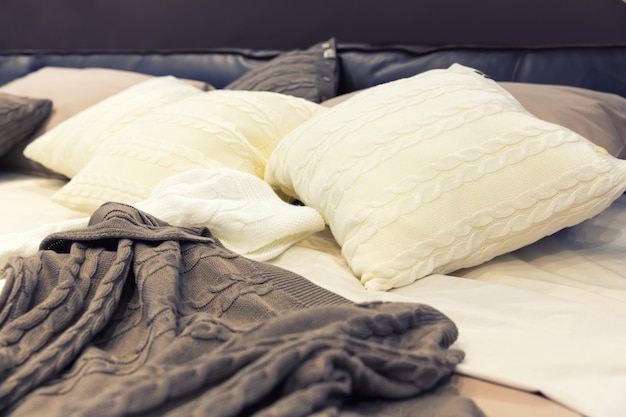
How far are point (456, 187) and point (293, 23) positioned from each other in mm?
1301

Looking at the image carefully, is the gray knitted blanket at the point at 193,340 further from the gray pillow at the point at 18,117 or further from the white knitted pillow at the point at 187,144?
the gray pillow at the point at 18,117

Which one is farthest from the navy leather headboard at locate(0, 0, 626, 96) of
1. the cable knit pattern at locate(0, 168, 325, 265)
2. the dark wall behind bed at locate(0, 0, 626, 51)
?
the cable knit pattern at locate(0, 168, 325, 265)

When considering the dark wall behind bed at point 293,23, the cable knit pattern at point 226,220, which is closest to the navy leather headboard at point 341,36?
the dark wall behind bed at point 293,23

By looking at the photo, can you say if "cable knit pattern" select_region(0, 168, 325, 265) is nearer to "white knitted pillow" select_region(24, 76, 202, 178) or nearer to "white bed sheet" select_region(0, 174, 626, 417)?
"white bed sheet" select_region(0, 174, 626, 417)

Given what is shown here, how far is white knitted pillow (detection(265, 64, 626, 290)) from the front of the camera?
880 millimetres

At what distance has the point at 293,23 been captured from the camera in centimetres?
204

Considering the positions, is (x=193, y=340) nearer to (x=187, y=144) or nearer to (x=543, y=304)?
(x=543, y=304)

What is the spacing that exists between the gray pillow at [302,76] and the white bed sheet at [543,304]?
0.48 metres

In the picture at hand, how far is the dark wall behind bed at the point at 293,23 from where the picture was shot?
163 cm

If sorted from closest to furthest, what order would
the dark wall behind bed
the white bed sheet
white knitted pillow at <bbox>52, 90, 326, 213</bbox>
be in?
1. the white bed sheet
2. white knitted pillow at <bbox>52, 90, 326, 213</bbox>
3. the dark wall behind bed

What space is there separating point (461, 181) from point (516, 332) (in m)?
0.25

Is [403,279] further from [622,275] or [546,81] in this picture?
[546,81]

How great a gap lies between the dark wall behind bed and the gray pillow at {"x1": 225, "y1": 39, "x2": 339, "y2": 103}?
0.29 m

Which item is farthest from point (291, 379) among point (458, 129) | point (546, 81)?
point (546, 81)
